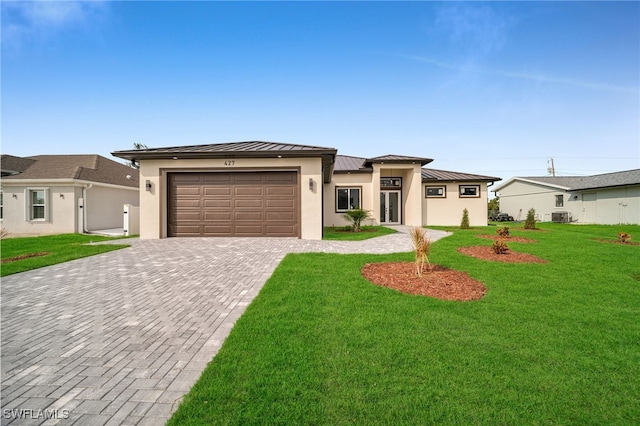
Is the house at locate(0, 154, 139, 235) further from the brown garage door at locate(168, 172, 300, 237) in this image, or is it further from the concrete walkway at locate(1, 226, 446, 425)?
the concrete walkway at locate(1, 226, 446, 425)

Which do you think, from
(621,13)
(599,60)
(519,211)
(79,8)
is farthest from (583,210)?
(79,8)

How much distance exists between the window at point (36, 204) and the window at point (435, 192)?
23576 millimetres

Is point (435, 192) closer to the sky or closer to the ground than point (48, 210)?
closer to the sky

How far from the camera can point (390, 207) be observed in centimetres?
1806

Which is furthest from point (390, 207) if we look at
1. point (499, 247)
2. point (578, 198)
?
point (578, 198)

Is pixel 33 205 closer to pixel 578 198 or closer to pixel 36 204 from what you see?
pixel 36 204

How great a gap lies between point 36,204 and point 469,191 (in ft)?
89.3

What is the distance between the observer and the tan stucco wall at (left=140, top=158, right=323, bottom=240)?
410 inches

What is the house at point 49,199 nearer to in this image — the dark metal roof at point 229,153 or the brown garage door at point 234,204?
the dark metal roof at point 229,153

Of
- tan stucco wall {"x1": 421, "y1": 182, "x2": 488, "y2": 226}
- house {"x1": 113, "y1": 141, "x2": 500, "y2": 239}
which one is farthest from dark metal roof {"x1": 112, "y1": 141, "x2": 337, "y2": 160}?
tan stucco wall {"x1": 421, "y1": 182, "x2": 488, "y2": 226}

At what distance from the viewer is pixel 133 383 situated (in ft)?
7.32

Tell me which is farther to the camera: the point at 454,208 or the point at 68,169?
the point at 454,208

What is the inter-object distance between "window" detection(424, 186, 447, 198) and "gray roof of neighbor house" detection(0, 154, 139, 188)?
21.3 meters

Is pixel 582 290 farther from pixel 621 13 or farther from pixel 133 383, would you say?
pixel 621 13
